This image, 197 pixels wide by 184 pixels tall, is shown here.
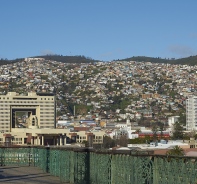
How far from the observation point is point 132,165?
51.5 feet

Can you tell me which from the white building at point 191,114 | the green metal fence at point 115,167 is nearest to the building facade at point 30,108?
the white building at point 191,114

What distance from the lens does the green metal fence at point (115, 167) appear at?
1310 cm

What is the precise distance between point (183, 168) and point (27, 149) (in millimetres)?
23766

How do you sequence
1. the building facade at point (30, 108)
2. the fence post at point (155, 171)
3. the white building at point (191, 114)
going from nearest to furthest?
1. the fence post at point (155, 171)
2. the building facade at point (30, 108)
3. the white building at point (191, 114)

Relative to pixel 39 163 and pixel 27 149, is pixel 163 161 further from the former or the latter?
pixel 27 149

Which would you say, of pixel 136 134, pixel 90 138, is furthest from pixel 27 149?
pixel 136 134

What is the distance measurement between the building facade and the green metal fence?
388 feet

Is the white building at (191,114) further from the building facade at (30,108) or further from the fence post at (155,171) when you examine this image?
the fence post at (155,171)

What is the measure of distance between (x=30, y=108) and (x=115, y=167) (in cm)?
13498

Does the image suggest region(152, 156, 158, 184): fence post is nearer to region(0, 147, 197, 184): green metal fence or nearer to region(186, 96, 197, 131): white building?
region(0, 147, 197, 184): green metal fence

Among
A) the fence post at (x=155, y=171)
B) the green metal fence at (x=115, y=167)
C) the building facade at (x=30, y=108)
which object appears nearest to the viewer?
the green metal fence at (x=115, y=167)

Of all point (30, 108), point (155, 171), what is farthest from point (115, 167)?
point (30, 108)

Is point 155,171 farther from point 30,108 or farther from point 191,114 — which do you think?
point 191,114

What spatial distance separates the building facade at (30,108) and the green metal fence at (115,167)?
11814 centimetres
